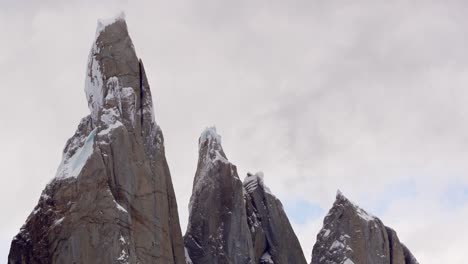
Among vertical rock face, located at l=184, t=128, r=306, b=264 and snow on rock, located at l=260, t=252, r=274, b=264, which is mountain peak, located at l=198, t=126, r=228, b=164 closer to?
vertical rock face, located at l=184, t=128, r=306, b=264

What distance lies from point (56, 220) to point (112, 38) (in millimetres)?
14762

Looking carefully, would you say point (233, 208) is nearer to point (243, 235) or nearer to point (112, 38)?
point (243, 235)

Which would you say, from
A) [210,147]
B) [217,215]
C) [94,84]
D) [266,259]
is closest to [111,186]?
[94,84]

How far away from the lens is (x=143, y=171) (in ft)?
276

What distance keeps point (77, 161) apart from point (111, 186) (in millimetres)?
2745

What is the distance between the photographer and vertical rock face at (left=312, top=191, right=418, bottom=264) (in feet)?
355

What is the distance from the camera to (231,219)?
9656 centimetres

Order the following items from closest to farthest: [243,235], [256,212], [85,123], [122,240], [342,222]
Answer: [122,240], [85,123], [243,235], [256,212], [342,222]

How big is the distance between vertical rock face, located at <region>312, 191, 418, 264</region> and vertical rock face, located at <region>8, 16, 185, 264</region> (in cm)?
2445

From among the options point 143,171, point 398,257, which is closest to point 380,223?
point 398,257

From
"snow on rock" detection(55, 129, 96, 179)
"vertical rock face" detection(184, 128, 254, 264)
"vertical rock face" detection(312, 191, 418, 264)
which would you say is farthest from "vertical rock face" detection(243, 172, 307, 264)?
"snow on rock" detection(55, 129, 96, 179)

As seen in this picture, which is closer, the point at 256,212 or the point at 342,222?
the point at 256,212

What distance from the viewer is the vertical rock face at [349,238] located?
10819 cm

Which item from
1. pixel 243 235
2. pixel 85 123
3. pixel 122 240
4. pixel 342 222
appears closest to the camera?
pixel 122 240
